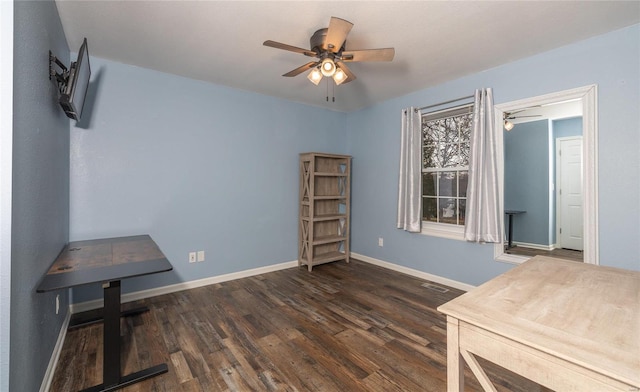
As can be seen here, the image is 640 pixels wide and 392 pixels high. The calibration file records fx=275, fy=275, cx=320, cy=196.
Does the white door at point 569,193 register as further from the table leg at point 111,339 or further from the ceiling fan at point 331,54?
the table leg at point 111,339

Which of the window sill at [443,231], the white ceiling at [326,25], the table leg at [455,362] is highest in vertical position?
the white ceiling at [326,25]

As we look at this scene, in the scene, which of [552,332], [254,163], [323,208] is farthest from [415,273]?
[552,332]

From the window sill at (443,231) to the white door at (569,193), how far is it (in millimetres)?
2527

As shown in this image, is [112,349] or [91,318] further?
[91,318]

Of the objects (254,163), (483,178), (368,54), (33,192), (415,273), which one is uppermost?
(368,54)

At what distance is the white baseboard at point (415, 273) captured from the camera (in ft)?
10.7

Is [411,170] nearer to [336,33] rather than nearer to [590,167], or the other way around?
[590,167]

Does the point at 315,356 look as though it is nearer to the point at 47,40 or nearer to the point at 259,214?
the point at 259,214

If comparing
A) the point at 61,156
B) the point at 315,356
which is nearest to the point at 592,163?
the point at 315,356

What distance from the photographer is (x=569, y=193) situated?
177 inches

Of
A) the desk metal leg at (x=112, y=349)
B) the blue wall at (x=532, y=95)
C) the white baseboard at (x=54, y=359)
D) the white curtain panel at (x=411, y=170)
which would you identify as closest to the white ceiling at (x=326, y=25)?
the blue wall at (x=532, y=95)

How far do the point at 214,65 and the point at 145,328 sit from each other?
2.62 meters

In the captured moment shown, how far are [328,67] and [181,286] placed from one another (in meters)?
2.86

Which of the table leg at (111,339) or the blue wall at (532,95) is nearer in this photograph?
the table leg at (111,339)
